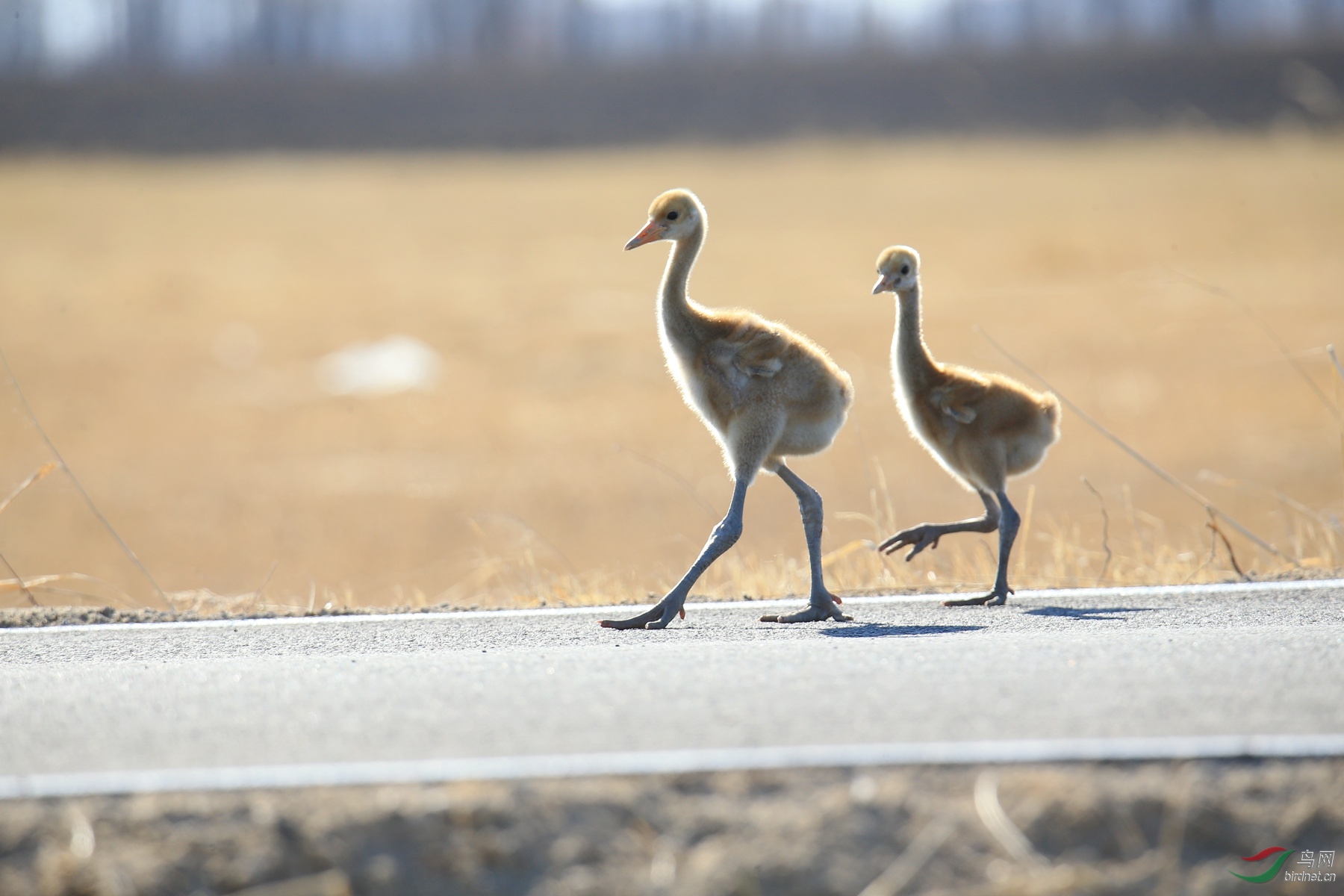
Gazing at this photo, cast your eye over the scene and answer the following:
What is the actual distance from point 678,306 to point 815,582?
141 cm

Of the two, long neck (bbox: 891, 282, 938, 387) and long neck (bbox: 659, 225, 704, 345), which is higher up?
long neck (bbox: 659, 225, 704, 345)

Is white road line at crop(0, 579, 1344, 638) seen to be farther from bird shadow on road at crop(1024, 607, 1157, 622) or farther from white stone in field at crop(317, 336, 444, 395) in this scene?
white stone in field at crop(317, 336, 444, 395)

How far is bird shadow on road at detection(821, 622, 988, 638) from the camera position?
5199 mm

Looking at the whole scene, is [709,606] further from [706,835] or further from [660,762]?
[706,835]

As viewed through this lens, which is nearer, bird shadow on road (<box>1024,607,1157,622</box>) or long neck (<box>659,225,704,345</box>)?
bird shadow on road (<box>1024,607,1157,622</box>)

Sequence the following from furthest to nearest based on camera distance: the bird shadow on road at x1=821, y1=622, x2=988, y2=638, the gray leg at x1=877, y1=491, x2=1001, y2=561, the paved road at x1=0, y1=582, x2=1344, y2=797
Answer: the gray leg at x1=877, y1=491, x2=1001, y2=561, the bird shadow on road at x1=821, y1=622, x2=988, y2=638, the paved road at x1=0, y1=582, x2=1344, y2=797

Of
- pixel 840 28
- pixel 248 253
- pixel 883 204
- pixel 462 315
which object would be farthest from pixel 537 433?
pixel 840 28

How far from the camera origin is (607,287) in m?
38.8

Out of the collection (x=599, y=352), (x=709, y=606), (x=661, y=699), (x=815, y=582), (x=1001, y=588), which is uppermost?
(x=661, y=699)

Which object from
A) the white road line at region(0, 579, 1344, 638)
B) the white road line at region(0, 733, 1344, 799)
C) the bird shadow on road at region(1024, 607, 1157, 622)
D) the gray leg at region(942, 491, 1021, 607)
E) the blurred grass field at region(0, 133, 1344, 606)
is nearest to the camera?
the white road line at region(0, 733, 1344, 799)

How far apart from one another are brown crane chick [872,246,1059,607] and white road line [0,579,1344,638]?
15.7 inches

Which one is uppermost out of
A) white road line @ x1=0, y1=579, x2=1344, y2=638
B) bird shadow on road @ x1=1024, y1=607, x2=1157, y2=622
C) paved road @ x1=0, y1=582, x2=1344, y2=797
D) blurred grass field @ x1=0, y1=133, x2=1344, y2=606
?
paved road @ x1=0, y1=582, x2=1344, y2=797

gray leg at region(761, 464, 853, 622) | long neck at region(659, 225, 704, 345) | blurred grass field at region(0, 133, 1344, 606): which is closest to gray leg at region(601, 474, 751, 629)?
gray leg at region(761, 464, 853, 622)

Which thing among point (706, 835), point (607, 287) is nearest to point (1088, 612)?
point (706, 835)
